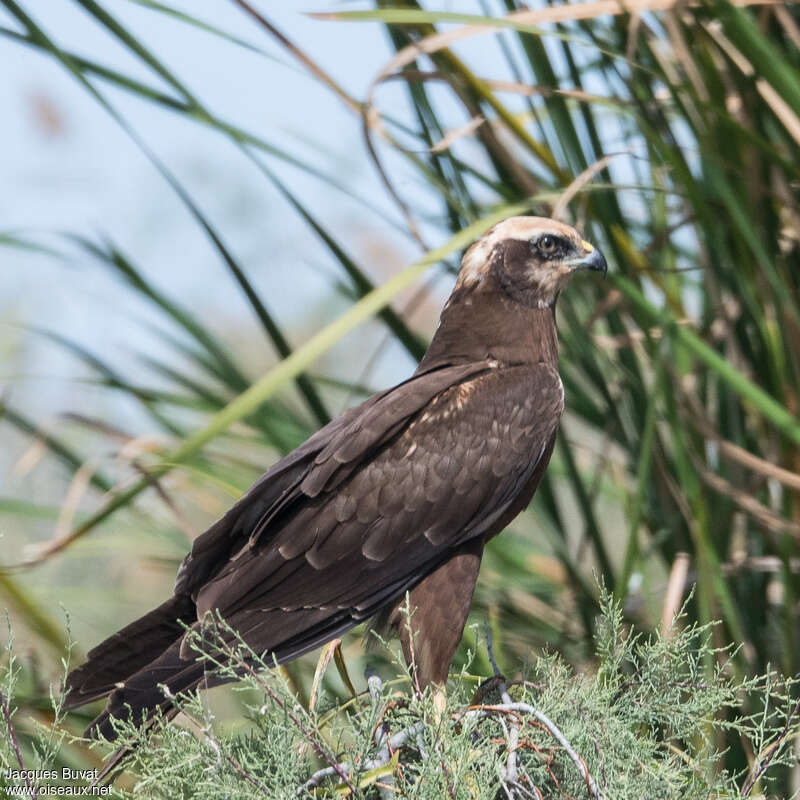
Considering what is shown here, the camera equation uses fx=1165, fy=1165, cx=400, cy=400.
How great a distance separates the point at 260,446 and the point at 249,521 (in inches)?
35.2

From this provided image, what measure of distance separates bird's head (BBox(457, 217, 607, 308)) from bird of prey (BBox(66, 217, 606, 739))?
15cm

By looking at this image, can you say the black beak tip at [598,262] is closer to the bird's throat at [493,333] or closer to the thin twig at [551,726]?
the bird's throat at [493,333]

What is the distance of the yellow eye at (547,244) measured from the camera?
2.38 meters

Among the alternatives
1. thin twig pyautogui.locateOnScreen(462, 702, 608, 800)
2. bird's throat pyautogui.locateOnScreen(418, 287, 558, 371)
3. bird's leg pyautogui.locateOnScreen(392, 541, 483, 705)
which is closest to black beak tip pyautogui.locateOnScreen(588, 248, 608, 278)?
bird's throat pyautogui.locateOnScreen(418, 287, 558, 371)

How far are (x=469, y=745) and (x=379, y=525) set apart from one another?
2.37 feet

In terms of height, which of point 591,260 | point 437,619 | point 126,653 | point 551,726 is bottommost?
point 437,619

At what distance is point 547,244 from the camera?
238cm

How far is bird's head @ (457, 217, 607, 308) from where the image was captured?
2.37 meters

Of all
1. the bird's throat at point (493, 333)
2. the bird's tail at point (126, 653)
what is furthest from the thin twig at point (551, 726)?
the bird's throat at point (493, 333)

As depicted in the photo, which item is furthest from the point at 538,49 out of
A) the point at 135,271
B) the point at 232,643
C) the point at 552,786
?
the point at 552,786

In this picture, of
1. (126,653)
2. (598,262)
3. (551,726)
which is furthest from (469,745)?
(598,262)

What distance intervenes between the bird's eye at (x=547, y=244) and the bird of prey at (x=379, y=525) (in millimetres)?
216

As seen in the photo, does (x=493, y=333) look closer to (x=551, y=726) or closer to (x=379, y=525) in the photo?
(x=379, y=525)

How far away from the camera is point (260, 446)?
2941mm
